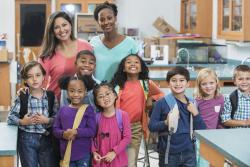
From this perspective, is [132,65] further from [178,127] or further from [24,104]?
[24,104]

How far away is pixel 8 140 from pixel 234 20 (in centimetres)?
473

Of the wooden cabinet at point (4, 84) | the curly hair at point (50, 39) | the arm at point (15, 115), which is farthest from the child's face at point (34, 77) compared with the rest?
the wooden cabinet at point (4, 84)

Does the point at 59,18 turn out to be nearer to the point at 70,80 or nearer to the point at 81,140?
the point at 70,80

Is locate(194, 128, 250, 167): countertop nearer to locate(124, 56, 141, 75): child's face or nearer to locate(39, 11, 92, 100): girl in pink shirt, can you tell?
locate(124, 56, 141, 75): child's face

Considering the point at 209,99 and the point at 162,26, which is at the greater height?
the point at 162,26

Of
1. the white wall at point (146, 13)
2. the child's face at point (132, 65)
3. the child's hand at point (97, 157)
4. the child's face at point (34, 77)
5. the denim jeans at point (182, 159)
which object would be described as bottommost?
the denim jeans at point (182, 159)

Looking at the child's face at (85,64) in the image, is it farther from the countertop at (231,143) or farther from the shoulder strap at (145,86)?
the countertop at (231,143)

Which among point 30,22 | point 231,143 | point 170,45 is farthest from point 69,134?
Result: point 30,22

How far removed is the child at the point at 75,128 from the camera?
8.60 feet

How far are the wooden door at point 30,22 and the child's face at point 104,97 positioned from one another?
6.11 meters

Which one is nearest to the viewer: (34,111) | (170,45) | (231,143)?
(231,143)

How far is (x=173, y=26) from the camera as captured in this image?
9.20 metres

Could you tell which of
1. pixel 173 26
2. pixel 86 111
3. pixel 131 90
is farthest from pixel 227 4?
pixel 86 111

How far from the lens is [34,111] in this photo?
106 inches
